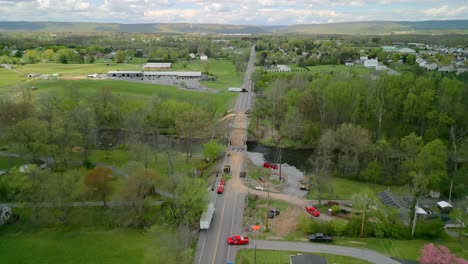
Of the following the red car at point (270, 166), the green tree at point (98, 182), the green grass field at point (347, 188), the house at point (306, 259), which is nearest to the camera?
the house at point (306, 259)

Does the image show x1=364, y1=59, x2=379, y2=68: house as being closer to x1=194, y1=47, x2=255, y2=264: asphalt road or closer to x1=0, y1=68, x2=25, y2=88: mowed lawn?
x1=194, y1=47, x2=255, y2=264: asphalt road

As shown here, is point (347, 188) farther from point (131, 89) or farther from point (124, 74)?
point (124, 74)

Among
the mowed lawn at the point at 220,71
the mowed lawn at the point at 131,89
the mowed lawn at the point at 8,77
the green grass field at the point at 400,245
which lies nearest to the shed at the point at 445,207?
the green grass field at the point at 400,245

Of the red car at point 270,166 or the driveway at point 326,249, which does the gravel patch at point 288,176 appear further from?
the driveway at point 326,249

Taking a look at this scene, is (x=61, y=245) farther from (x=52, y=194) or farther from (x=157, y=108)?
(x=157, y=108)

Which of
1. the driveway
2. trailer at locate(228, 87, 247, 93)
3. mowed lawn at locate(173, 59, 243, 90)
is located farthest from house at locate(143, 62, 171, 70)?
the driveway

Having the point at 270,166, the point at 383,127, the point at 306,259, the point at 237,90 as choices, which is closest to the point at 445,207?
the point at 383,127

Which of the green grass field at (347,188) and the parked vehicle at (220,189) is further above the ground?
the parked vehicle at (220,189)
